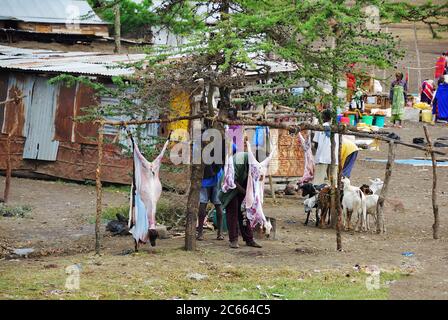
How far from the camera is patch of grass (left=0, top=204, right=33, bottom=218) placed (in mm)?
16281

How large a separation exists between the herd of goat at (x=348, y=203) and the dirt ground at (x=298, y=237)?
0.29m

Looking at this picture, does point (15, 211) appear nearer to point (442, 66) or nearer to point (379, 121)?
point (379, 121)

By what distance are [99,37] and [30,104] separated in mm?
9136

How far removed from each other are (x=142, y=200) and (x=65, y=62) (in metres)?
9.22

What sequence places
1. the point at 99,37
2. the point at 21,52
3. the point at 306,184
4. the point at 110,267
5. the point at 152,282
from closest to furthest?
the point at 152,282 < the point at 110,267 < the point at 306,184 < the point at 21,52 < the point at 99,37

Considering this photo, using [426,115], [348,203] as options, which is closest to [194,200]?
[348,203]

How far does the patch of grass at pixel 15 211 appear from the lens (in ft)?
53.4

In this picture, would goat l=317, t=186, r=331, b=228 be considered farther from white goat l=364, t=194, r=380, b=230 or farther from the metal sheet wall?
the metal sheet wall

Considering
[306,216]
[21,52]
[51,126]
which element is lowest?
[306,216]

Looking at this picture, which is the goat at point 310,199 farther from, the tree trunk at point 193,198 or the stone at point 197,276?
the stone at point 197,276

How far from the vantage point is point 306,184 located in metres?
15.8

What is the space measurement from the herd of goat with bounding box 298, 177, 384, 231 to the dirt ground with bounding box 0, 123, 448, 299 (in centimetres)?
29
